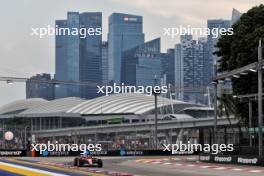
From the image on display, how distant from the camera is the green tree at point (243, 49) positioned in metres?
52.4

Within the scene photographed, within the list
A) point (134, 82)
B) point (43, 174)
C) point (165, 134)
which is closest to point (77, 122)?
point (134, 82)

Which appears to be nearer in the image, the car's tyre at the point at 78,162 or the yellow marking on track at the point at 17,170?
the yellow marking on track at the point at 17,170

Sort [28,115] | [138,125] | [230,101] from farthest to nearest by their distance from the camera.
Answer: [28,115]
[138,125]
[230,101]

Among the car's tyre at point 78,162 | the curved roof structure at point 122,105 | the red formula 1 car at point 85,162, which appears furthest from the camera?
the curved roof structure at point 122,105

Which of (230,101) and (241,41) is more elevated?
(241,41)

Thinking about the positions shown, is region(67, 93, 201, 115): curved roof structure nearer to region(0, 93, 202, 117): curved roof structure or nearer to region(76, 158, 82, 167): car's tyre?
region(0, 93, 202, 117): curved roof structure

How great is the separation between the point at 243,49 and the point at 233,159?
14.0m

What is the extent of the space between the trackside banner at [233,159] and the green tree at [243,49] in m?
8.70

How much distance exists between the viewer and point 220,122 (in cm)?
11625

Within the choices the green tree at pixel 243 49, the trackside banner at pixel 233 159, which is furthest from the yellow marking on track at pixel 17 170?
the green tree at pixel 243 49

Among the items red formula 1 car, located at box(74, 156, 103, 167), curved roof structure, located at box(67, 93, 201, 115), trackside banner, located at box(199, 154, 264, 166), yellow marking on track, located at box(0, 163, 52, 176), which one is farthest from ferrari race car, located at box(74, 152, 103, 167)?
curved roof structure, located at box(67, 93, 201, 115)

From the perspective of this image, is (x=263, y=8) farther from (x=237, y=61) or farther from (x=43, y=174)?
(x=43, y=174)

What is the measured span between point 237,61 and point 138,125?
83548mm

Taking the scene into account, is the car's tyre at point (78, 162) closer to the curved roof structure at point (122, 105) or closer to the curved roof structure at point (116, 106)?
the curved roof structure at point (116, 106)
